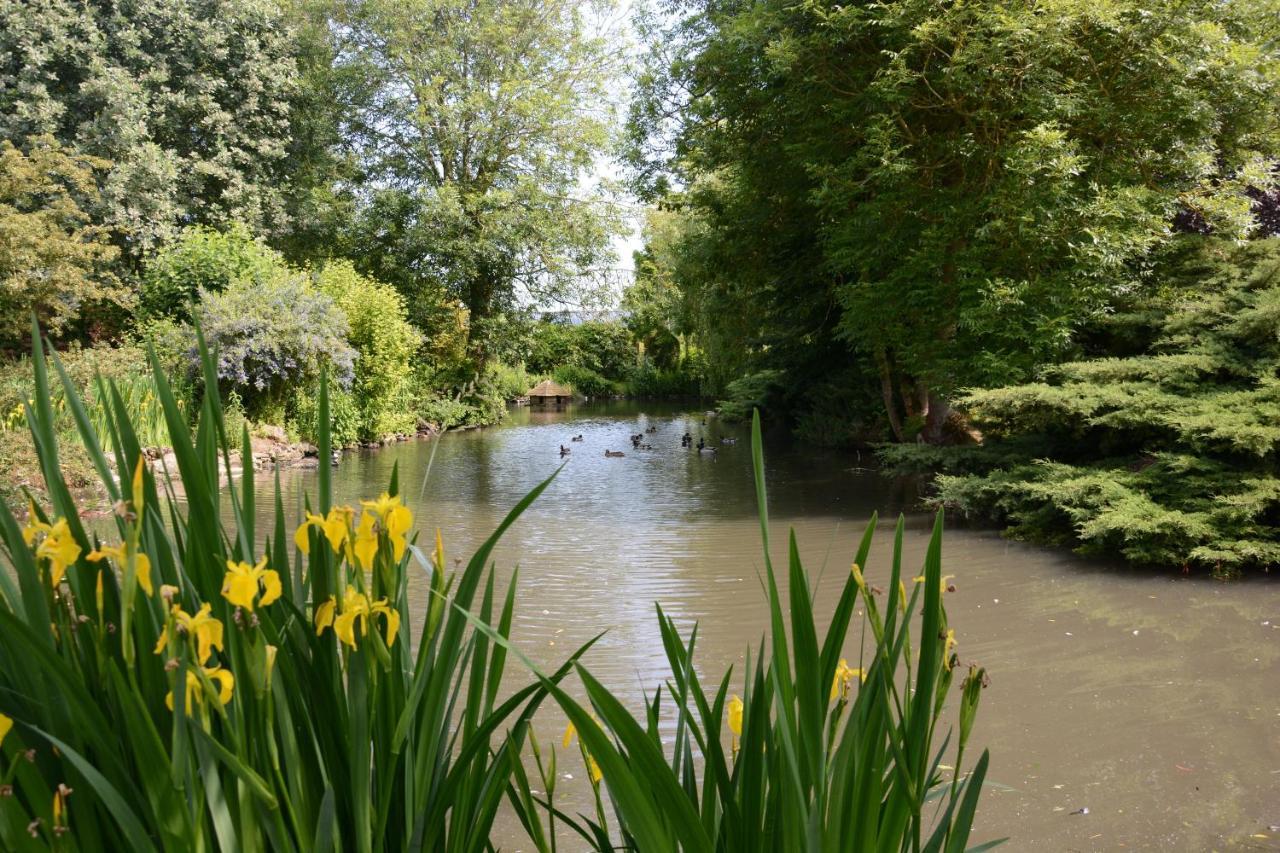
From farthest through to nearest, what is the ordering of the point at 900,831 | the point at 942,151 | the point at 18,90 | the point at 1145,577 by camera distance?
1. the point at 18,90
2. the point at 942,151
3. the point at 1145,577
4. the point at 900,831

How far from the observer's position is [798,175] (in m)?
12.6

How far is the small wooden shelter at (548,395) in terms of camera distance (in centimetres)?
3306

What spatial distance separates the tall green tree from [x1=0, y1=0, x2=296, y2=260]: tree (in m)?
11.5

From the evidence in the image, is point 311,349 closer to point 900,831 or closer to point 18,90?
point 18,90

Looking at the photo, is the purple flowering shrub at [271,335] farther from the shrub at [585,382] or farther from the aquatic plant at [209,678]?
the shrub at [585,382]

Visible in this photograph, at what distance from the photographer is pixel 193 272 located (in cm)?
1611

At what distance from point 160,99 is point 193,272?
186 inches

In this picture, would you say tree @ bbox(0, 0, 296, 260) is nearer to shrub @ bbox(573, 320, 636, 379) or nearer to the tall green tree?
the tall green tree

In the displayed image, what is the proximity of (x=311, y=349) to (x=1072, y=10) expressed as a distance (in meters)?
11.1

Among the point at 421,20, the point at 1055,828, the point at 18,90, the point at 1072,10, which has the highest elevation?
the point at 421,20

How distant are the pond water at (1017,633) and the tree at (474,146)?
1276 cm

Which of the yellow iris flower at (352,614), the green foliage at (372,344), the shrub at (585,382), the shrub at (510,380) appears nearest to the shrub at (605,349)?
the shrub at (585,382)

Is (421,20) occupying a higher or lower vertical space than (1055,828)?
higher

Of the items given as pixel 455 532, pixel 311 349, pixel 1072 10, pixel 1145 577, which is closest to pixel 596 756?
pixel 1145 577
